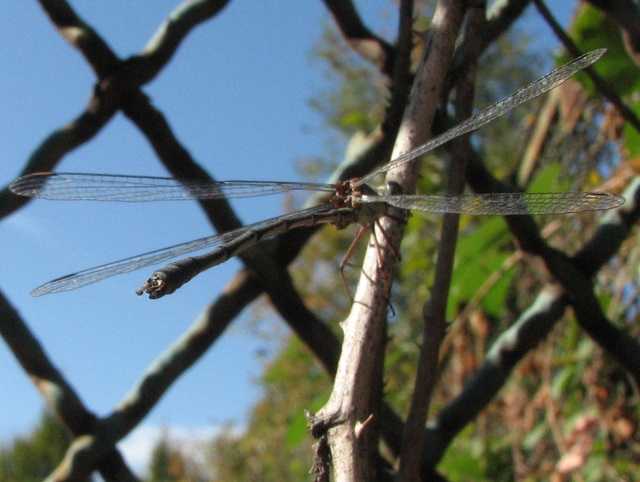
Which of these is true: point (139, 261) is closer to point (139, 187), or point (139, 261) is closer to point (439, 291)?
point (139, 187)

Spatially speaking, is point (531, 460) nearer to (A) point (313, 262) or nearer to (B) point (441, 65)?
(B) point (441, 65)

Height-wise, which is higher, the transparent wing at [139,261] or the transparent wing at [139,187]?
the transparent wing at [139,187]

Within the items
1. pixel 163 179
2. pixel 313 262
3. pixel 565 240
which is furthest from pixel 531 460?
pixel 313 262

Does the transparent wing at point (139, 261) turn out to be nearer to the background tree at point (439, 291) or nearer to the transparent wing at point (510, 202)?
the background tree at point (439, 291)

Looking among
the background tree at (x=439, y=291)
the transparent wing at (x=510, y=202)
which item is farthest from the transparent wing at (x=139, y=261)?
the transparent wing at (x=510, y=202)

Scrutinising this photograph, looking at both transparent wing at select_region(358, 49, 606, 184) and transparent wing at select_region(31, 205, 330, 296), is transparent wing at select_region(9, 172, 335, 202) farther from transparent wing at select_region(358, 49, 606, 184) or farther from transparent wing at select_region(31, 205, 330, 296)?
transparent wing at select_region(358, 49, 606, 184)

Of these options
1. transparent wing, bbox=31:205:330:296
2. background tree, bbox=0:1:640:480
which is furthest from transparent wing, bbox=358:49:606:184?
transparent wing, bbox=31:205:330:296

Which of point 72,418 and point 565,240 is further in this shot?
point 565,240
